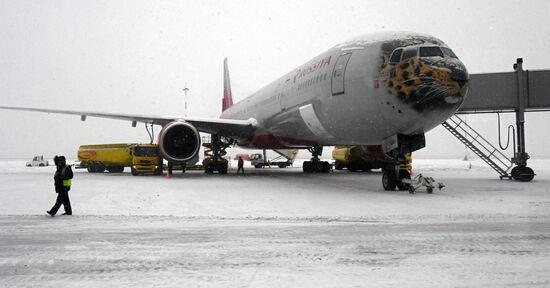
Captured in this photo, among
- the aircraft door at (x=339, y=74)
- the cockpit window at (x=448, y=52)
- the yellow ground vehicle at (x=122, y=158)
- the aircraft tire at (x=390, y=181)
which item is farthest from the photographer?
the yellow ground vehicle at (x=122, y=158)

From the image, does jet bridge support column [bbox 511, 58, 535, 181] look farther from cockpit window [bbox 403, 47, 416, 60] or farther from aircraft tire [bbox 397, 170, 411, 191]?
cockpit window [bbox 403, 47, 416, 60]

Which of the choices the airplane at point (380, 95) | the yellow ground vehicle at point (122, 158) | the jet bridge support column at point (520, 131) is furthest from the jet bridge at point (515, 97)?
the yellow ground vehicle at point (122, 158)

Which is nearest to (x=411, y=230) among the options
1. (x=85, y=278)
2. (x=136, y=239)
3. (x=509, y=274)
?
(x=509, y=274)

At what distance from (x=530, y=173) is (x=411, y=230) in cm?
1272

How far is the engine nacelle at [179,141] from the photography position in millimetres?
17688

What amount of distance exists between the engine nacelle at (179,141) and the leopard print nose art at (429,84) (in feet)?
31.2

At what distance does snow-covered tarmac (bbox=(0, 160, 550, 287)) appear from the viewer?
3.83 meters

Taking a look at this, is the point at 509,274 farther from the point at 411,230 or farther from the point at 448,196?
the point at 448,196

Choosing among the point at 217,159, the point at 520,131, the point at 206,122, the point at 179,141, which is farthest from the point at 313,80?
the point at 217,159

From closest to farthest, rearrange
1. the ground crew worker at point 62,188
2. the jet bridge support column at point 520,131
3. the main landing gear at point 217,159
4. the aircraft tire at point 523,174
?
the ground crew worker at point 62,188 → the aircraft tire at point 523,174 → the jet bridge support column at point 520,131 → the main landing gear at point 217,159

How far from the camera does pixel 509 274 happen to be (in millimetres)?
3875

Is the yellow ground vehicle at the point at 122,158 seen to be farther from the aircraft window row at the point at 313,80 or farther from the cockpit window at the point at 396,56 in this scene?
the cockpit window at the point at 396,56

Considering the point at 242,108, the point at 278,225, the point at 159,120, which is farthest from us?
the point at 242,108

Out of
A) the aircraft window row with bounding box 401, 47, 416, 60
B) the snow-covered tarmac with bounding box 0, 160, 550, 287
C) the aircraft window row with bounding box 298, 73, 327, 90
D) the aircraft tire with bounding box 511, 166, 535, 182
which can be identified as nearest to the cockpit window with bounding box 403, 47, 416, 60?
the aircraft window row with bounding box 401, 47, 416, 60
